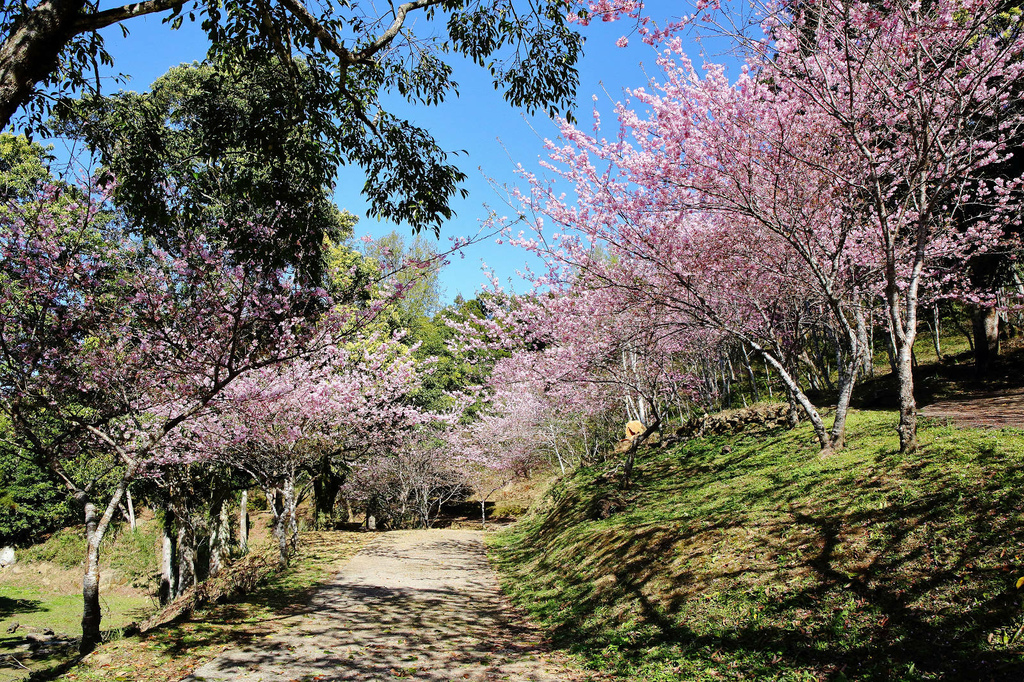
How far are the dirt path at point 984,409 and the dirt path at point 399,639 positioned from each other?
692cm

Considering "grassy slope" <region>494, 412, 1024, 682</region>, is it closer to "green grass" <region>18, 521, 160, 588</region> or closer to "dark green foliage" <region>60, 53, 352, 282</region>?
"dark green foliage" <region>60, 53, 352, 282</region>

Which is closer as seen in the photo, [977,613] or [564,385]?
[977,613]

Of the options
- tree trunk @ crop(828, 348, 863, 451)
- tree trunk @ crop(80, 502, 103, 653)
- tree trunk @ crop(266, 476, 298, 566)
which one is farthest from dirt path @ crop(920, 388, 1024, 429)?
tree trunk @ crop(266, 476, 298, 566)

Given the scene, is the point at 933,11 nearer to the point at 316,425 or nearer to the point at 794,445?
the point at 794,445

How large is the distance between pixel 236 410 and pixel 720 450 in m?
10.1

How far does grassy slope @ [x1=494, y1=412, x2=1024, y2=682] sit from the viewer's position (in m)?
3.49

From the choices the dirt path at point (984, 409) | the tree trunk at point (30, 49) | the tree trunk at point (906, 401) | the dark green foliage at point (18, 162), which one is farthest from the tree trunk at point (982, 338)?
the dark green foliage at point (18, 162)

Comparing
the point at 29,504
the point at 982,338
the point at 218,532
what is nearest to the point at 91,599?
the point at 218,532

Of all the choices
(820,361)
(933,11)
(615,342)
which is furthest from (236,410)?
(820,361)

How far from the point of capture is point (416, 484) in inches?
818

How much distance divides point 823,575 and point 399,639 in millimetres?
4422

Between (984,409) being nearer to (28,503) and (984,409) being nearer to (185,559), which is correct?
(185,559)

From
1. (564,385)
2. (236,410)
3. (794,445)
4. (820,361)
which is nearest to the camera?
(794,445)

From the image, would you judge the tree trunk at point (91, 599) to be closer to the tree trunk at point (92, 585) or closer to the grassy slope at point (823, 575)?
the tree trunk at point (92, 585)
